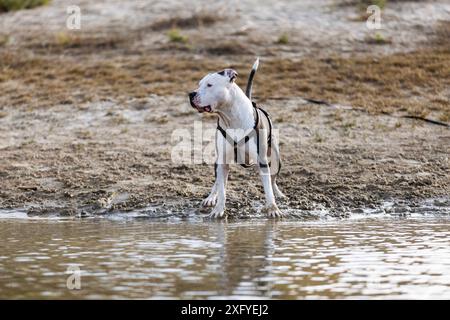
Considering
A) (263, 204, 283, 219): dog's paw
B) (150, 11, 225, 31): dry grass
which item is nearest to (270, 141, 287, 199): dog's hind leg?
(263, 204, 283, 219): dog's paw

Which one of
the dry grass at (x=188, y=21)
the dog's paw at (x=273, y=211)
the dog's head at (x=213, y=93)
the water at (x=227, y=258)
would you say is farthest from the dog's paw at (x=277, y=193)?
the dry grass at (x=188, y=21)

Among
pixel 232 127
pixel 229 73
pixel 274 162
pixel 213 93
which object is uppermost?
pixel 229 73

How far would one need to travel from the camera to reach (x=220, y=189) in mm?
10906

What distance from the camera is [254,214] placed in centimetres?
1154

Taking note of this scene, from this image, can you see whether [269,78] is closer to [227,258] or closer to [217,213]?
[217,213]

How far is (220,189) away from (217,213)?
318 mm

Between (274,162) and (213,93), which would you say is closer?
(213,93)

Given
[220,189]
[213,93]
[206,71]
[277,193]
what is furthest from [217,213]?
[206,71]

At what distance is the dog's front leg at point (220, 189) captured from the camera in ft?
35.4

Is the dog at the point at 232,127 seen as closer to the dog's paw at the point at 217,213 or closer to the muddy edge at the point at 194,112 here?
the dog's paw at the point at 217,213

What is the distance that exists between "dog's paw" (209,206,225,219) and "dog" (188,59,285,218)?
0.24ft

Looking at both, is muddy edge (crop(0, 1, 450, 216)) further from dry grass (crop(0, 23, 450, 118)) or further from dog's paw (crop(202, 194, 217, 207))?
dog's paw (crop(202, 194, 217, 207))
